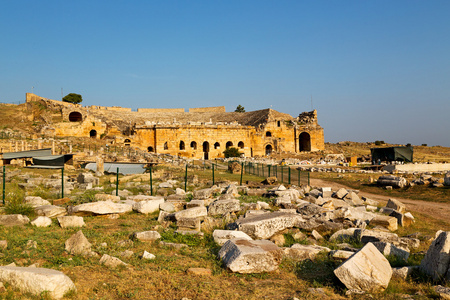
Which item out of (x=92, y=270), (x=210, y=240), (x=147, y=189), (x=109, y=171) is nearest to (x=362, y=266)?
(x=210, y=240)

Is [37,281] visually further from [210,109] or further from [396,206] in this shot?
[210,109]

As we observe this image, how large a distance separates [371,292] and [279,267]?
161 cm

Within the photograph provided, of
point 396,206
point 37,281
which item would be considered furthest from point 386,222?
point 37,281

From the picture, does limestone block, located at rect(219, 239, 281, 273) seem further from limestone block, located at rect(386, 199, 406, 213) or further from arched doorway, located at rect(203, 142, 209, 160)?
arched doorway, located at rect(203, 142, 209, 160)

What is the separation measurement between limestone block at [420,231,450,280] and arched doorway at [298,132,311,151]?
152 feet

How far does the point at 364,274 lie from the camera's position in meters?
4.81

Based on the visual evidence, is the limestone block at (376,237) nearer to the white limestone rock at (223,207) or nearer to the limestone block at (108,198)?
the white limestone rock at (223,207)

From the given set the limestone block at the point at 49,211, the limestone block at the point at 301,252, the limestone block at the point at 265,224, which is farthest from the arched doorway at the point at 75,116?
the limestone block at the point at 301,252

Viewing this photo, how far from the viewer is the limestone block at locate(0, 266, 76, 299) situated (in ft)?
13.5

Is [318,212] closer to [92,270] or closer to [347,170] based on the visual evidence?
[92,270]

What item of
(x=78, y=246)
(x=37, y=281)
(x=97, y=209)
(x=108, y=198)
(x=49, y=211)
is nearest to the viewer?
(x=37, y=281)

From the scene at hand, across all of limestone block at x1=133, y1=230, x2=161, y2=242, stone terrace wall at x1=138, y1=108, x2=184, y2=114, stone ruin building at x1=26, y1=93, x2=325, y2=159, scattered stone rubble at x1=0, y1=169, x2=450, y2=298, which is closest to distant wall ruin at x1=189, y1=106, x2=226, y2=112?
stone terrace wall at x1=138, y1=108, x2=184, y2=114

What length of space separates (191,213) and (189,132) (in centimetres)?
3672

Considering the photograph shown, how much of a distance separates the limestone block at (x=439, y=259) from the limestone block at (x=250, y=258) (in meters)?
2.42
